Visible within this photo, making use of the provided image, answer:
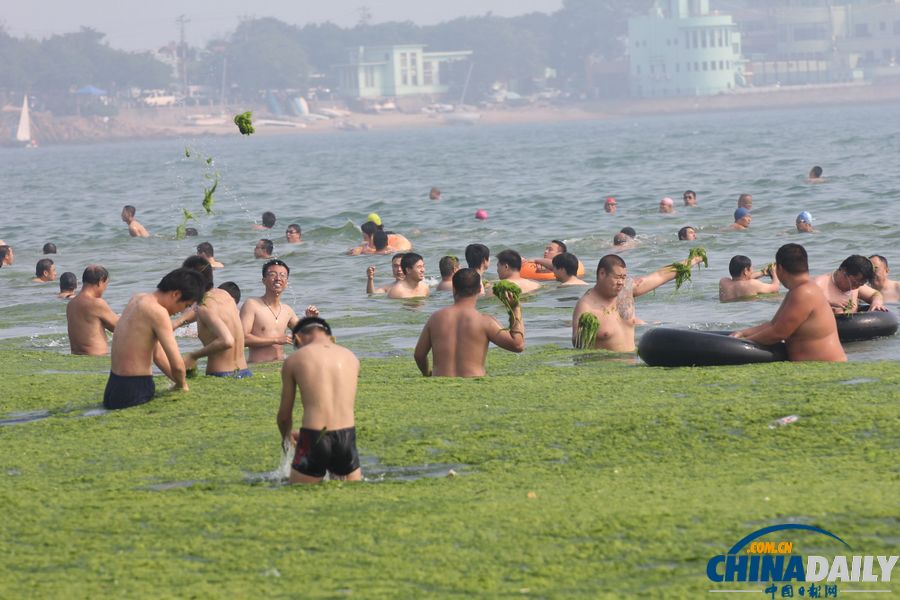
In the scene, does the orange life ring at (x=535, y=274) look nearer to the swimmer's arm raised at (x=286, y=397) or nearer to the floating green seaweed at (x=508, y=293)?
the floating green seaweed at (x=508, y=293)

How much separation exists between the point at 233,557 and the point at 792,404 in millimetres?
4186

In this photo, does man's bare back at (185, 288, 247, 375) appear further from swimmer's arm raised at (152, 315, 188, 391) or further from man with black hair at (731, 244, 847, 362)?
man with black hair at (731, 244, 847, 362)

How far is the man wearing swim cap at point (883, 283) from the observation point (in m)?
14.9

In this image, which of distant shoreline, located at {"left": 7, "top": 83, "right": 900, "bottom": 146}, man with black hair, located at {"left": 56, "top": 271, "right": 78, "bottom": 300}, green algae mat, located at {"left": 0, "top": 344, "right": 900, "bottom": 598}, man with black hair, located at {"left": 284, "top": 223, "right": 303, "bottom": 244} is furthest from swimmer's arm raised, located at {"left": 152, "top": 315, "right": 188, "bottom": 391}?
distant shoreline, located at {"left": 7, "top": 83, "right": 900, "bottom": 146}

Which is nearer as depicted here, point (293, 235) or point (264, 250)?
point (264, 250)

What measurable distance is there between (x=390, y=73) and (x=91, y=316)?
555 ft

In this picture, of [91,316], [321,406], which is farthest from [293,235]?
[321,406]

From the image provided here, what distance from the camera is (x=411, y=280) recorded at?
17703 mm

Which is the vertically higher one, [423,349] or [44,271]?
[44,271]

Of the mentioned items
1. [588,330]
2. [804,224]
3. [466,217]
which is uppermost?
[466,217]

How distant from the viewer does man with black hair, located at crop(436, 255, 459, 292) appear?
16.9 metres

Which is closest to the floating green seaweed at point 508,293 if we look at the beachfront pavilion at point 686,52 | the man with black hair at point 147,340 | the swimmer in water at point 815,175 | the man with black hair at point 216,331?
the man with black hair at point 216,331

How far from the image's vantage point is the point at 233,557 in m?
6.18

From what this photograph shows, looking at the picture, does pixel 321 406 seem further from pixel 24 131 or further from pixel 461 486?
pixel 24 131
